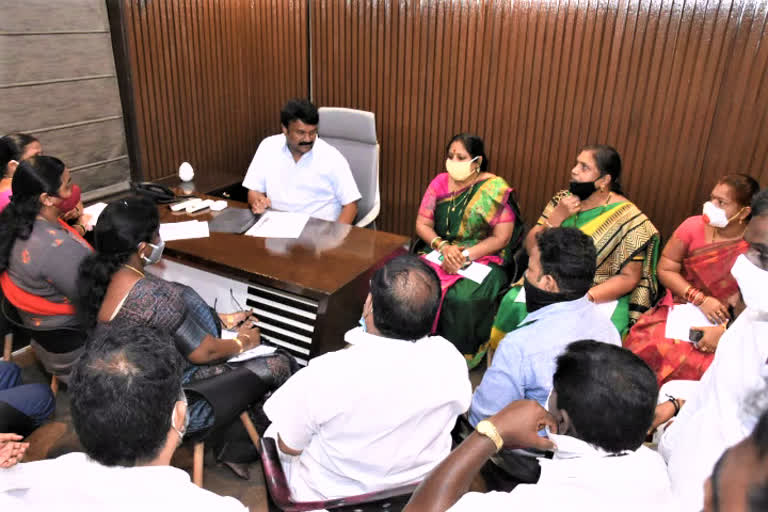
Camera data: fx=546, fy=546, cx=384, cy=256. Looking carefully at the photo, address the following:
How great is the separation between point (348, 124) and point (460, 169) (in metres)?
0.94

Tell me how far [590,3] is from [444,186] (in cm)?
129

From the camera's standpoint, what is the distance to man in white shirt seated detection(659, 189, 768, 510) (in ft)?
3.76

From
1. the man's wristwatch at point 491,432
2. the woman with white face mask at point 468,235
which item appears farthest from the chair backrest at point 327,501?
the woman with white face mask at point 468,235

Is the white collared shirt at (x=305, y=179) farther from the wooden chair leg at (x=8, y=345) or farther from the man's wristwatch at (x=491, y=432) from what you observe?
the man's wristwatch at (x=491, y=432)

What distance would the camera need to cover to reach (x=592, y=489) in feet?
3.14

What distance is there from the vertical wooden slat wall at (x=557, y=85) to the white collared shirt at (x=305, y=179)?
0.80 meters

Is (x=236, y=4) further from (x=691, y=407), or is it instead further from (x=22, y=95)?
(x=691, y=407)

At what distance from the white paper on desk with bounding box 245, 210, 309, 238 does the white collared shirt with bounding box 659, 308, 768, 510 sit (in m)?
1.84

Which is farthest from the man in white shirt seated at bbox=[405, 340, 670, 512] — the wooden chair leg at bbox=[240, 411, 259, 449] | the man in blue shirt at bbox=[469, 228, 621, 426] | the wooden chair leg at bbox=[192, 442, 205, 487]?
the wooden chair leg at bbox=[240, 411, 259, 449]

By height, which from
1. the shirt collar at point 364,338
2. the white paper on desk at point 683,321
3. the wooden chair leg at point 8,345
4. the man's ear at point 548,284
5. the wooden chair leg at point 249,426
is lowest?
the wooden chair leg at point 249,426

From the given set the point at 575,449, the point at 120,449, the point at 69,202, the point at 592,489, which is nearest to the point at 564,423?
the point at 575,449

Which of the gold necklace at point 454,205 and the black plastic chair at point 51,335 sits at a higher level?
the gold necklace at point 454,205

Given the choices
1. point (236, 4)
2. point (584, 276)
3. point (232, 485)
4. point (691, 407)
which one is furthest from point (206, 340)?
point (236, 4)

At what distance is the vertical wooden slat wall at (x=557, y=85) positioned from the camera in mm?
2869
